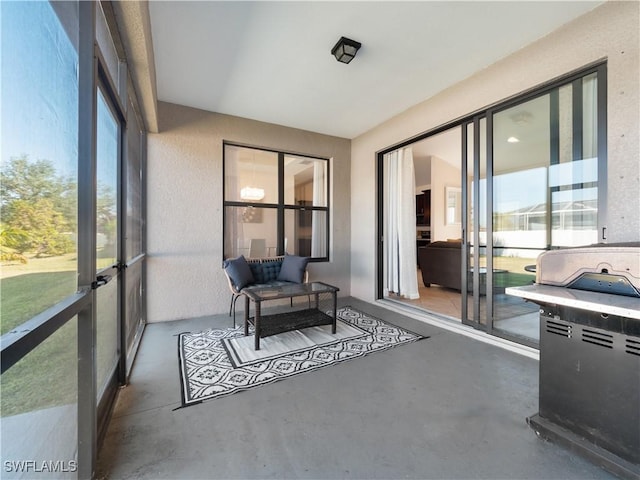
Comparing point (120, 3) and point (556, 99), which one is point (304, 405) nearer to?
point (120, 3)

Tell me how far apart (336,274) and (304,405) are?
309 cm

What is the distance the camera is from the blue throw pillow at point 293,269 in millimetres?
3760

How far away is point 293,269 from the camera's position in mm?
3799

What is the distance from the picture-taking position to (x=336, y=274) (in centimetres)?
479

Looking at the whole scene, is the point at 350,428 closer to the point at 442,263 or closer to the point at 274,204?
the point at 274,204

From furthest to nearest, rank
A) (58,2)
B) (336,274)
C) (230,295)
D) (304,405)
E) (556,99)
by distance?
(336,274) < (230,295) < (556,99) < (304,405) < (58,2)

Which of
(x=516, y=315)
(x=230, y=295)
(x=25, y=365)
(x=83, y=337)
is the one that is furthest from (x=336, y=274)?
(x=25, y=365)

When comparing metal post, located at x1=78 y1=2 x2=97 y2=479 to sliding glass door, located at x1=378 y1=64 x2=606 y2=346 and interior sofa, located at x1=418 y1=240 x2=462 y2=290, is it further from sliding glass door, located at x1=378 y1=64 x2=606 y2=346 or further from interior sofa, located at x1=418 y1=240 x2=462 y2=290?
interior sofa, located at x1=418 y1=240 x2=462 y2=290

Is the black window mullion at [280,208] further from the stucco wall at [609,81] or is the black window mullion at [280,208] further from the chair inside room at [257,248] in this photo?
the stucco wall at [609,81]

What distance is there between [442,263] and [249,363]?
4.00m

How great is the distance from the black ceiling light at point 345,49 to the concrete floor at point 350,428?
110 inches

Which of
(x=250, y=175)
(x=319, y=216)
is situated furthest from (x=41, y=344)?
(x=319, y=216)

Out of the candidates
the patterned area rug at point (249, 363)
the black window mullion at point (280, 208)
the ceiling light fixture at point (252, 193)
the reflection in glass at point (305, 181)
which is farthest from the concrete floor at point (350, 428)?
the reflection in glass at point (305, 181)

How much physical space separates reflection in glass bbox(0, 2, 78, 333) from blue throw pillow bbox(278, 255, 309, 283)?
2.71m
